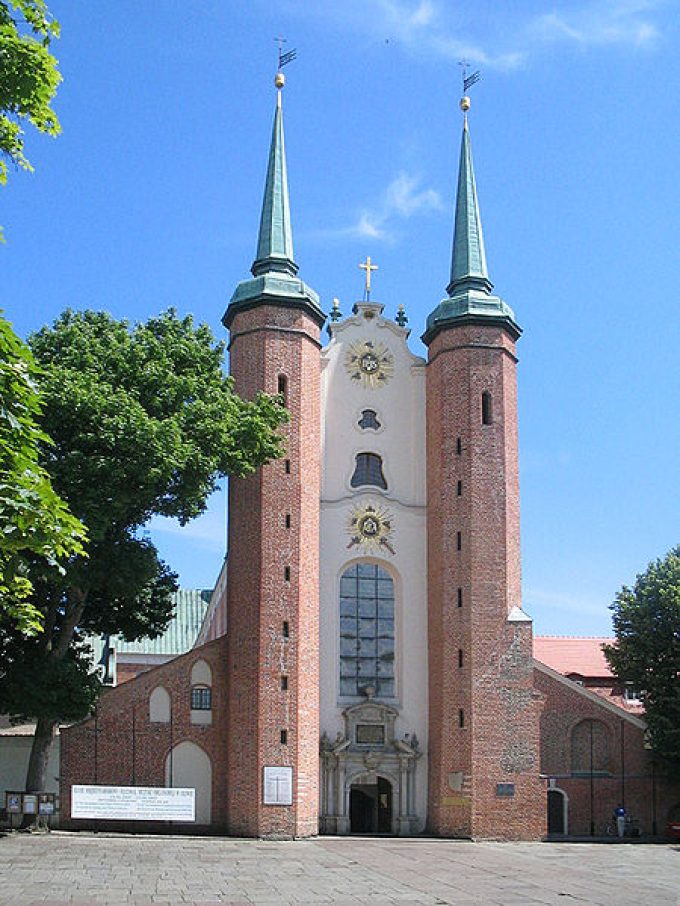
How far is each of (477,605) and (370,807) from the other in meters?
7.56

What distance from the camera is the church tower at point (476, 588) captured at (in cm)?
3922

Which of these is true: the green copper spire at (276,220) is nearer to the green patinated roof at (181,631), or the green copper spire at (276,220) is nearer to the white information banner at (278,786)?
the white information banner at (278,786)

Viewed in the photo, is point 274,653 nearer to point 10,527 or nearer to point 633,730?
point 633,730

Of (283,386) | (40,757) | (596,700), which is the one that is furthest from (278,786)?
(283,386)

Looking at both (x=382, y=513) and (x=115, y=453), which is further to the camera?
(x=382, y=513)

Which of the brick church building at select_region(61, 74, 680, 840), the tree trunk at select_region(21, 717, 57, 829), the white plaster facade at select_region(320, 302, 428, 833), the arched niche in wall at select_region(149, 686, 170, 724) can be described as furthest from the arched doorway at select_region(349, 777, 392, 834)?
the tree trunk at select_region(21, 717, 57, 829)

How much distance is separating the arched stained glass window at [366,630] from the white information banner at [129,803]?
7089mm

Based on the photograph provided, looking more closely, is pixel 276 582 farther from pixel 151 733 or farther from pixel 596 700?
pixel 596 700

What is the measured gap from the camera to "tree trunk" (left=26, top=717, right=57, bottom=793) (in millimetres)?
36219

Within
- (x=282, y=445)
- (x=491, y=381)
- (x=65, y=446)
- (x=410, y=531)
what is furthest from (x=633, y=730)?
(x=65, y=446)

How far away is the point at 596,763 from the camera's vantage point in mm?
42875

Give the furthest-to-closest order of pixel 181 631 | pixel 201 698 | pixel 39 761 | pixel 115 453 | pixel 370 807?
pixel 181 631 → pixel 370 807 → pixel 201 698 → pixel 39 761 → pixel 115 453

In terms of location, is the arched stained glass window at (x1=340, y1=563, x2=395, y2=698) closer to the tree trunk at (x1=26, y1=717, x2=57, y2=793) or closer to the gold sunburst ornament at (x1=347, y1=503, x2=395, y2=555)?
the gold sunburst ornament at (x1=347, y1=503, x2=395, y2=555)

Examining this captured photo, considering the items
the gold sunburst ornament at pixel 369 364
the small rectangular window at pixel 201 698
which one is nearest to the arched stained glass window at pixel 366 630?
the small rectangular window at pixel 201 698
